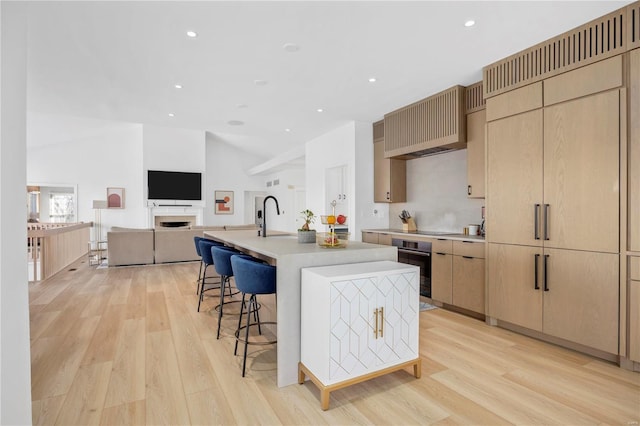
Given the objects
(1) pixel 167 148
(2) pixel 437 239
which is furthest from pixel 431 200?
(1) pixel 167 148

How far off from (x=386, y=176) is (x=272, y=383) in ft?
12.3

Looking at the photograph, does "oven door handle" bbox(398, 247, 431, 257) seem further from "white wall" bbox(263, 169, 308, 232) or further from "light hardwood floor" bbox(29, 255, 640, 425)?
"white wall" bbox(263, 169, 308, 232)

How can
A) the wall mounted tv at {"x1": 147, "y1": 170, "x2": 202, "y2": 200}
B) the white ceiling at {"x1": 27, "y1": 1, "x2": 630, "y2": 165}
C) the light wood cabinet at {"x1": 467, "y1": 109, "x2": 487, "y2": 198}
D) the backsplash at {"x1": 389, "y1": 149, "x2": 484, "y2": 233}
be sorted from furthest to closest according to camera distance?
1. the wall mounted tv at {"x1": 147, "y1": 170, "x2": 202, "y2": 200}
2. the backsplash at {"x1": 389, "y1": 149, "x2": 484, "y2": 233}
3. the light wood cabinet at {"x1": 467, "y1": 109, "x2": 487, "y2": 198}
4. the white ceiling at {"x1": 27, "y1": 1, "x2": 630, "y2": 165}

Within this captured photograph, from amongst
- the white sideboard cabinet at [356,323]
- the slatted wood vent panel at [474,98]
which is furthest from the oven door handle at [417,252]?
the white sideboard cabinet at [356,323]

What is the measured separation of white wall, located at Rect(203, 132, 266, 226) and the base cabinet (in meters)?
8.95

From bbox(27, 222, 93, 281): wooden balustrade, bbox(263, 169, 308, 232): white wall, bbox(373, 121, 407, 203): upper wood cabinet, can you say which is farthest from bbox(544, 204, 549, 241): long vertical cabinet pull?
bbox(263, 169, 308, 232): white wall

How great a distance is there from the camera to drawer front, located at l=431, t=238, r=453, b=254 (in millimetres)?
3753

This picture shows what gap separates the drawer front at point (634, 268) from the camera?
2303 mm

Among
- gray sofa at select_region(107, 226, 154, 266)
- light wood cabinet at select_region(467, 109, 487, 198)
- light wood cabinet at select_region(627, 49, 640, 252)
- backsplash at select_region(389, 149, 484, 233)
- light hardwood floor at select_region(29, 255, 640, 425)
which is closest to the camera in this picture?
light hardwood floor at select_region(29, 255, 640, 425)

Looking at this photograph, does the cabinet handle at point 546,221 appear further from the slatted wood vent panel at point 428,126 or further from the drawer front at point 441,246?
the slatted wood vent panel at point 428,126

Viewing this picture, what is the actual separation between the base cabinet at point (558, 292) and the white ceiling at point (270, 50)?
6.11 feet

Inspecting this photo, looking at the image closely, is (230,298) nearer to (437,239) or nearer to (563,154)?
(437,239)

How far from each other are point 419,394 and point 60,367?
250 centimetres

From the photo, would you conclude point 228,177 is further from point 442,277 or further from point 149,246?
point 442,277
